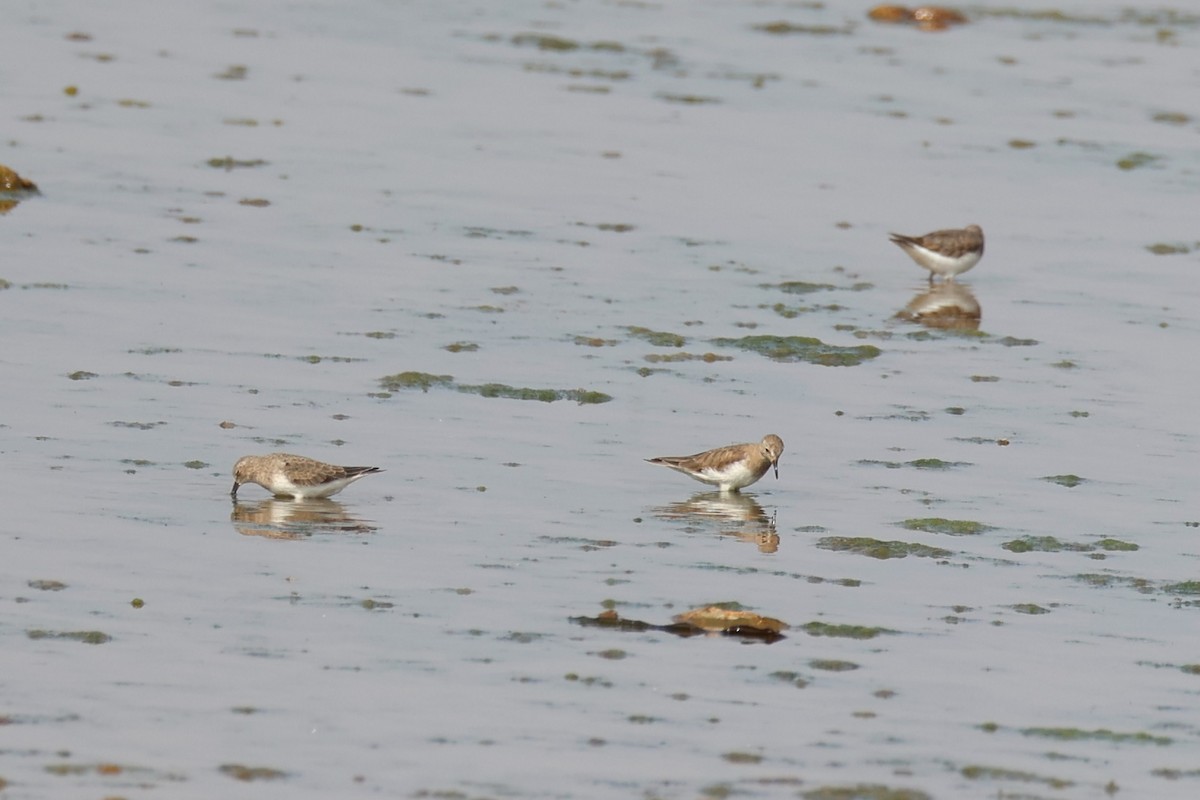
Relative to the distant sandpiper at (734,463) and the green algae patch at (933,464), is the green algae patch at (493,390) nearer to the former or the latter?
the distant sandpiper at (734,463)

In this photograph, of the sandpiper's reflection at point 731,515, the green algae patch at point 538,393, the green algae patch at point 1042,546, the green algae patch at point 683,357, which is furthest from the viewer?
the green algae patch at point 683,357

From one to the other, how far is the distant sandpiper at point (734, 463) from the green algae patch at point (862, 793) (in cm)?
597

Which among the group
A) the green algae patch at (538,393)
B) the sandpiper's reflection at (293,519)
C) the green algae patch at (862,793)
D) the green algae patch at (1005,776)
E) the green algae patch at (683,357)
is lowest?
the green algae patch at (862,793)

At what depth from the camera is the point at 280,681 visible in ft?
40.2

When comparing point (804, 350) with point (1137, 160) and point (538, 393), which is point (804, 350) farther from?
point (1137, 160)

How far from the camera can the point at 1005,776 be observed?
1142 centimetres

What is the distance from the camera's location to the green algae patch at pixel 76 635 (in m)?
12.7

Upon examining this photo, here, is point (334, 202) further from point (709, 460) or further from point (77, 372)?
point (709, 460)

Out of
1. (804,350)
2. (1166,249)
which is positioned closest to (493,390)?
(804,350)

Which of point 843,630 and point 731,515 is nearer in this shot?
point 843,630

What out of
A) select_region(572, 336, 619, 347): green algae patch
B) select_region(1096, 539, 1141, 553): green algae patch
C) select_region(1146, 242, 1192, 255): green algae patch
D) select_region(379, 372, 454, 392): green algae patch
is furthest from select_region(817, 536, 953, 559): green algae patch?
select_region(1146, 242, 1192, 255): green algae patch

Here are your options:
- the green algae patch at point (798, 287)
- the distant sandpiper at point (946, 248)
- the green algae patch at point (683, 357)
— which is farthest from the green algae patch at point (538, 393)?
the distant sandpiper at point (946, 248)

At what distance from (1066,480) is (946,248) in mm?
8113

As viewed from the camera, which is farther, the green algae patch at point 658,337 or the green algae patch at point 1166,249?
the green algae patch at point 1166,249
